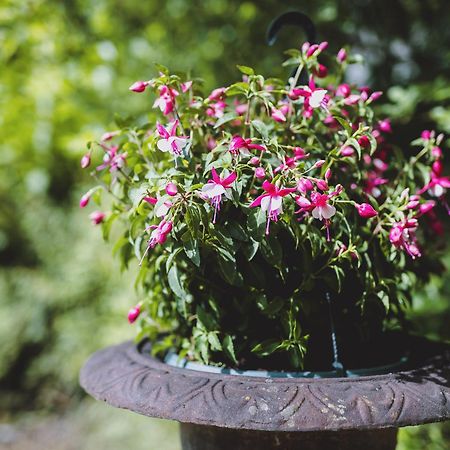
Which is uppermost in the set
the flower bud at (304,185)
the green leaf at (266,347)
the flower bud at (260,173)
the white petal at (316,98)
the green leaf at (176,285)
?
the white petal at (316,98)

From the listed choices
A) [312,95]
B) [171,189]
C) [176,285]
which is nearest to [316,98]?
[312,95]

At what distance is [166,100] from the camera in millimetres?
1090

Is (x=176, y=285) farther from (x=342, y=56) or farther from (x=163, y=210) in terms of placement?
(x=342, y=56)

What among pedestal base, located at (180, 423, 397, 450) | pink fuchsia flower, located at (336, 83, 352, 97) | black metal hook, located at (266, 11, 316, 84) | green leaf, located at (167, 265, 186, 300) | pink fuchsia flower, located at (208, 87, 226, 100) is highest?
black metal hook, located at (266, 11, 316, 84)

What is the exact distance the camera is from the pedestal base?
1.04m

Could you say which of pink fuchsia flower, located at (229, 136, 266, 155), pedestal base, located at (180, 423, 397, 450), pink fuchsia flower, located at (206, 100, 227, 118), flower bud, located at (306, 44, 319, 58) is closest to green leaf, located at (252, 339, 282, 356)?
pedestal base, located at (180, 423, 397, 450)

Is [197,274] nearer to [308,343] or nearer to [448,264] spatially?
[308,343]

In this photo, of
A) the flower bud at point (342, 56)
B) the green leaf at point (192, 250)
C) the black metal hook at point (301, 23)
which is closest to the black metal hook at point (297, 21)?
the black metal hook at point (301, 23)

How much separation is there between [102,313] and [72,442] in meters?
0.82

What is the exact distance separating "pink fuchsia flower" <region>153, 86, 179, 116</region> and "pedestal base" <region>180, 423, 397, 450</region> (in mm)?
656

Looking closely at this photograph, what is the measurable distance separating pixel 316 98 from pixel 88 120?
249cm

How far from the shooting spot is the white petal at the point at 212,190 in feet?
3.07

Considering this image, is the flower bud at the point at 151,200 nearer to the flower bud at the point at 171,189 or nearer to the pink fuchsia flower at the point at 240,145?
the flower bud at the point at 171,189

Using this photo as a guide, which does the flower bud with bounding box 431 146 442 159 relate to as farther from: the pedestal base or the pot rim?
the pedestal base
